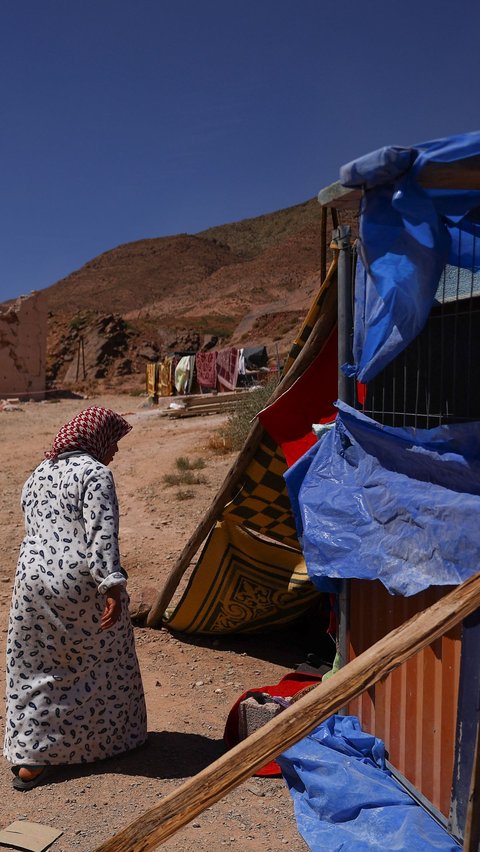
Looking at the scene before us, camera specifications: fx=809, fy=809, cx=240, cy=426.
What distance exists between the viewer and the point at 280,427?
13.8ft

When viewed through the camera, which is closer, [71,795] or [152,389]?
[71,795]

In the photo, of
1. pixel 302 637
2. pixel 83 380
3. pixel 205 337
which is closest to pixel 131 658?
pixel 302 637

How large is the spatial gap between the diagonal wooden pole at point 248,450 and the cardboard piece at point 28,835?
203cm

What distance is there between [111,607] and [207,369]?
19249 millimetres

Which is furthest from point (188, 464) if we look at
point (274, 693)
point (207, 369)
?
point (207, 369)

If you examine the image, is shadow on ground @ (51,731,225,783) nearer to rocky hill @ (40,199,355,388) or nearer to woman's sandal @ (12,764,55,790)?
woman's sandal @ (12,764,55,790)

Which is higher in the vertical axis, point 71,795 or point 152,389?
point 152,389

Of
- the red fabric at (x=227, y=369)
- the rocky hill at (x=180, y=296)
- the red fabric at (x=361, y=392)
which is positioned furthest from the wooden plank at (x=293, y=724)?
the red fabric at (x=227, y=369)

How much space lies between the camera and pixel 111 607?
317cm

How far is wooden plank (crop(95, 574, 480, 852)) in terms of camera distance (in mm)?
1640

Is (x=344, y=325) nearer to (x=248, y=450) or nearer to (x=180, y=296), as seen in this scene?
(x=248, y=450)

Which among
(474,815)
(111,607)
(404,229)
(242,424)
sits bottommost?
(474,815)

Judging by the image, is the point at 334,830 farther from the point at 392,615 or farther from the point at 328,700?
the point at 328,700

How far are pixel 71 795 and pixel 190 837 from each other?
611 millimetres
